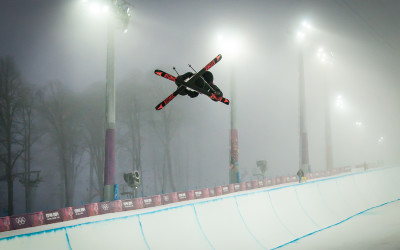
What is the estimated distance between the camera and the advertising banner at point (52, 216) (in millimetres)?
17300

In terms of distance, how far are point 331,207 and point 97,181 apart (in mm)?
36152

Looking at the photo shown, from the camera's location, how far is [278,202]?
44.0ft

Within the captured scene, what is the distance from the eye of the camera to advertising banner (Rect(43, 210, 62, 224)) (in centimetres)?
1730

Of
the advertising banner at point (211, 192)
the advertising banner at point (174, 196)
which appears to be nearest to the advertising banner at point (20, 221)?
the advertising banner at point (174, 196)

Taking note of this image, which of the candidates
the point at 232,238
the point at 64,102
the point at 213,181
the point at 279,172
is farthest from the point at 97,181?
the point at 279,172

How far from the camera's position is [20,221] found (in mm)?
15875

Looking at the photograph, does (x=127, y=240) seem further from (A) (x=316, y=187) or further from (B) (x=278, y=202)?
(A) (x=316, y=187)

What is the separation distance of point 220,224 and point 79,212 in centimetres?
1160

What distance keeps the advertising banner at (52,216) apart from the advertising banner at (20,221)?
947mm

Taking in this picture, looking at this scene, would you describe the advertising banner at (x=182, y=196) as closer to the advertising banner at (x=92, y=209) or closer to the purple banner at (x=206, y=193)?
the purple banner at (x=206, y=193)

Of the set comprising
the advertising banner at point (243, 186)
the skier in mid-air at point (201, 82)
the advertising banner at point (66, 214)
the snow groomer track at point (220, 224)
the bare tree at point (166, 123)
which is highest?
the bare tree at point (166, 123)

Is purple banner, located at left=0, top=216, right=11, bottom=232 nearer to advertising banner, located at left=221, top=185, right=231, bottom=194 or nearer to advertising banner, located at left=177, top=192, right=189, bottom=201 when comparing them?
advertising banner, located at left=177, top=192, right=189, bottom=201

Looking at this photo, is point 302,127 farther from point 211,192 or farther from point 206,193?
point 206,193

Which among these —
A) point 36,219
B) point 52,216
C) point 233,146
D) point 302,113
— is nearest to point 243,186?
point 233,146
